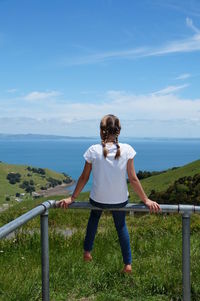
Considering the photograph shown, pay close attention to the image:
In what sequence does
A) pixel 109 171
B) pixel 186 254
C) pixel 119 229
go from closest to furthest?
pixel 186 254
pixel 109 171
pixel 119 229

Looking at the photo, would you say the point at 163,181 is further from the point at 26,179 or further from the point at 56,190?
the point at 26,179

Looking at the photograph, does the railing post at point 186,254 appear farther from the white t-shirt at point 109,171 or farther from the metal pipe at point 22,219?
the metal pipe at point 22,219

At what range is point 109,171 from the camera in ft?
13.4

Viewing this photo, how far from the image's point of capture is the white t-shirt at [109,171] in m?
4.07

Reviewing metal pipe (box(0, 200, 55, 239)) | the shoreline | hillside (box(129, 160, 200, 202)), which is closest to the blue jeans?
metal pipe (box(0, 200, 55, 239))

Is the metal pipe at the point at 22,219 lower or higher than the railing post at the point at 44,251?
higher

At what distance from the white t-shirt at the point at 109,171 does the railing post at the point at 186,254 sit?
82cm

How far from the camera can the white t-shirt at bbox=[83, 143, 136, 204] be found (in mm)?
4074

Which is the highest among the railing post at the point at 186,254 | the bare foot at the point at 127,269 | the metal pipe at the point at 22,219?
the metal pipe at the point at 22,219

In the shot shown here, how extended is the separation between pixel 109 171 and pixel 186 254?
1.11 metres

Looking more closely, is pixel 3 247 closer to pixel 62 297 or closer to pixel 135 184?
pixel 62 297

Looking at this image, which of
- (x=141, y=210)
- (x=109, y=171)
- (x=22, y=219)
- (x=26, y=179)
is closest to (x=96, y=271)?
(x=109, y=171)

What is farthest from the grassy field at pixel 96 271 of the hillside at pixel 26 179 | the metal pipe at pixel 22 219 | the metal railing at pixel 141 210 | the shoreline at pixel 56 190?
the hillside at pixel 26 179

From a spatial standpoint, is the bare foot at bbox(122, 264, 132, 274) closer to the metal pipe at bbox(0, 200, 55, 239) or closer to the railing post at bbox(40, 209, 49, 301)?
the railing post at bbox(40, 209, 49, 301)
